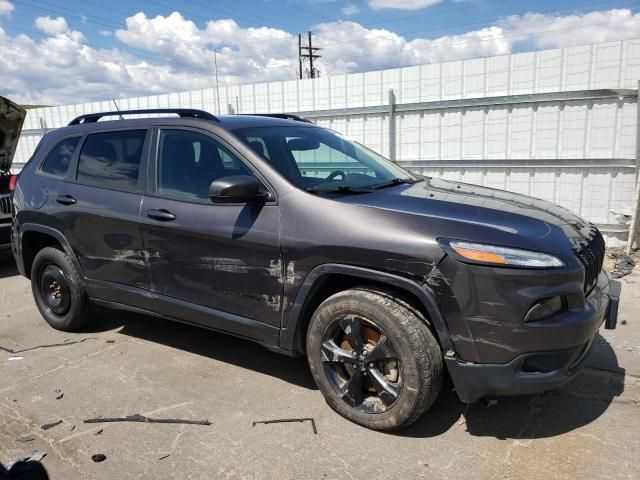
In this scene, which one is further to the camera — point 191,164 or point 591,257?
point 191,164

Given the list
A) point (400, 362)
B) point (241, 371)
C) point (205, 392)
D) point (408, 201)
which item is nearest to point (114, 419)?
point (205, 392)

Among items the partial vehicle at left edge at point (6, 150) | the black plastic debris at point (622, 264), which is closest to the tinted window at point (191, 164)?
the partial vehicle at left edge at point (6, 150)

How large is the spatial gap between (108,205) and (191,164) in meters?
0.79

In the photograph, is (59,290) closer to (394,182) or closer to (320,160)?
(320,160)

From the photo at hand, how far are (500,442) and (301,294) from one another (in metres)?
1.36

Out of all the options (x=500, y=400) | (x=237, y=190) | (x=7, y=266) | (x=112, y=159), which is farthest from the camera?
(x=7, y=266)

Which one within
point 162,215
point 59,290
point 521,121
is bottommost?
point 59,290

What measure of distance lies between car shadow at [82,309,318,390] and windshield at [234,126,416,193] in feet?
4.60

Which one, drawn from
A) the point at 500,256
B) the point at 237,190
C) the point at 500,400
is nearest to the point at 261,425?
the point at 237,190

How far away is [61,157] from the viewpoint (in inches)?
174

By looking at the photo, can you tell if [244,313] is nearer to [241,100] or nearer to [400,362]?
[400,362]

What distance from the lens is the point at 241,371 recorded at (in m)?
3.79

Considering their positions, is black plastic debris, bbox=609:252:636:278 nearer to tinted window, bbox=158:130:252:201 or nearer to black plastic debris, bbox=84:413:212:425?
tinted window, bbox=158:130:252:201

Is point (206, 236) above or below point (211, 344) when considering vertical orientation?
above
